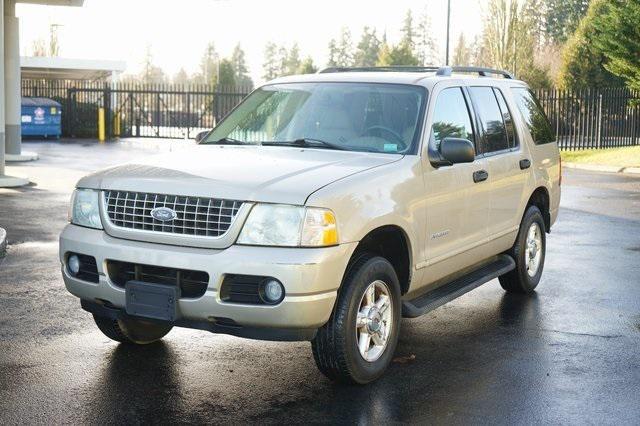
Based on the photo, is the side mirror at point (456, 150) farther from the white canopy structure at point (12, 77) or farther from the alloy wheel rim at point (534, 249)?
the white canopy structure at point (12, 77)

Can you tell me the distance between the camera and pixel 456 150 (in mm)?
6176

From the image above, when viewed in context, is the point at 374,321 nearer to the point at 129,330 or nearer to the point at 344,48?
the point at 129,330

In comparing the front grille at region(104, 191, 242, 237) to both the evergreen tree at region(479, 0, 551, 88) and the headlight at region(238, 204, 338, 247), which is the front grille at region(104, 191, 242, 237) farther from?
the evergreen tree at region(479, 0, 551, 88)

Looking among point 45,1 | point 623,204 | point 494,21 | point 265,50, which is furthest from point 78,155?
point 265,50

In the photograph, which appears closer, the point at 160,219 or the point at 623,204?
the point at 160,219

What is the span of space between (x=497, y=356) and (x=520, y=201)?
1970mm

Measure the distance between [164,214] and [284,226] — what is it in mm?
719

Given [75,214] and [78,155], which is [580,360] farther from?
[78,155]

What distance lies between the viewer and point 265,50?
136500 mm

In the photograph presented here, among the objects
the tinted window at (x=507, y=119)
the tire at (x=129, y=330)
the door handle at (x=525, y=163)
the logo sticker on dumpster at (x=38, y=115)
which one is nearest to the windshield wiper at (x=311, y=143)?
the tire at (x=129, y=330)

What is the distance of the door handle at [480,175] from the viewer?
6926 millimetres

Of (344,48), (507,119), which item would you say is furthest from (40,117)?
(344,48)

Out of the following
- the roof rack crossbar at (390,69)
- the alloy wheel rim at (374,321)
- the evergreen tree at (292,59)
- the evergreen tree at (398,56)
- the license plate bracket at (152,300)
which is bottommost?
the alloy wheel rim at (374,321)

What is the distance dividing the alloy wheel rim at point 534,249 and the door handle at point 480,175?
1428 millimetres
